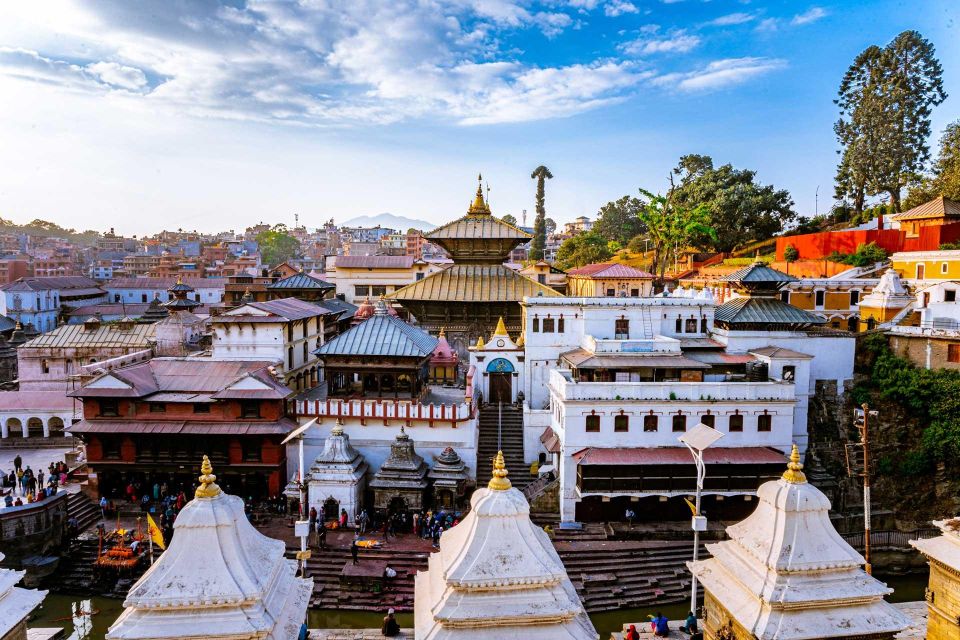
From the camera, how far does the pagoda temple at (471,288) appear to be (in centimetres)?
3341

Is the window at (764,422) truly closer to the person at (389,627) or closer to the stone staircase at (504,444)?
the stone staircase at (504,444)

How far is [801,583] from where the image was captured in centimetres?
848

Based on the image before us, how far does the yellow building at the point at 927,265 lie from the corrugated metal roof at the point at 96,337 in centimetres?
4169

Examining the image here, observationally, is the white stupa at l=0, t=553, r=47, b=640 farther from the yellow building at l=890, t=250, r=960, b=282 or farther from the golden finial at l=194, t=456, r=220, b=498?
the yellow building at l=890, t=250, r=960, b=282

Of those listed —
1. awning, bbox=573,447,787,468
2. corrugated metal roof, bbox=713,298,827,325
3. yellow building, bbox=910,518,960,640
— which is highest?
corrugated metal roof, bbox=713,298,827,325

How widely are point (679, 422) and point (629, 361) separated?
Answer: 9.39 feet

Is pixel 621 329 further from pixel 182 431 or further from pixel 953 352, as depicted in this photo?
pixel 182 431

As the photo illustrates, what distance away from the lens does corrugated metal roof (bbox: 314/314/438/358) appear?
24.5m

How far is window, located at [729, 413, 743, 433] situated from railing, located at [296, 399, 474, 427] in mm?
9353

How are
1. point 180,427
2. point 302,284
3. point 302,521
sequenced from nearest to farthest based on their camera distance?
point 302,521
point 180,427
point 302,284

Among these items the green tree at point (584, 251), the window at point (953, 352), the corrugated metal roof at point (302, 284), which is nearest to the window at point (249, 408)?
the corrugated metal roof at point (302, 284)

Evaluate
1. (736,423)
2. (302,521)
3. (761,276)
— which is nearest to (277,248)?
(761,276)

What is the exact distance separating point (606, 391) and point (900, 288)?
65.2ft

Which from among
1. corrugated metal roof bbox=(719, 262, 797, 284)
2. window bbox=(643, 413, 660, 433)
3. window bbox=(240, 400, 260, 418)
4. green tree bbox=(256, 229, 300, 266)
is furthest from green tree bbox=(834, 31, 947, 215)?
green tree bbox=(256, 229, 300, 266)
